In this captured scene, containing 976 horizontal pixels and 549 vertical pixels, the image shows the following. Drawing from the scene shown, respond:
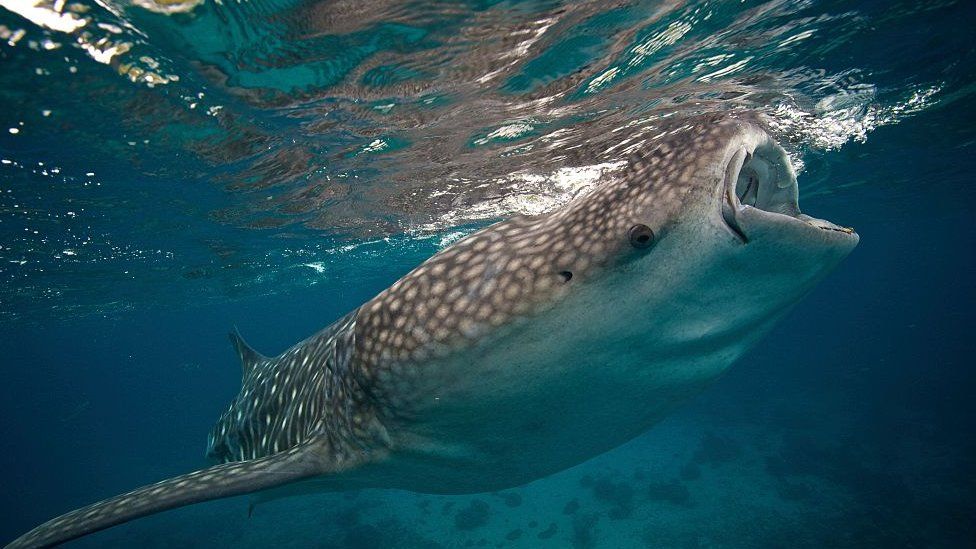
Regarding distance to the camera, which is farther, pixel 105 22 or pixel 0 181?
pixel 0 181

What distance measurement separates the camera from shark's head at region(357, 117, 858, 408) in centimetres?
189

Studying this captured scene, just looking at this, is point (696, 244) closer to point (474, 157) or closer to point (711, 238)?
point (711, 238)

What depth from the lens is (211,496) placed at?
2930 millimetres

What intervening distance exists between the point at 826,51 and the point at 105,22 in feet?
34.4

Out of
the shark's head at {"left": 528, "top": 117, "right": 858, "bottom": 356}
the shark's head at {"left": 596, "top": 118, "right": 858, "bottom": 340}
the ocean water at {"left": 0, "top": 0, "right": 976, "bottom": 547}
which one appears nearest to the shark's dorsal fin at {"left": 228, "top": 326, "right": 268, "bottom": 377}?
the ocean water at {"left": 0, "top": 0, "right": 976, "bottom": 547}

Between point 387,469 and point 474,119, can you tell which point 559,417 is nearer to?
point 387,469

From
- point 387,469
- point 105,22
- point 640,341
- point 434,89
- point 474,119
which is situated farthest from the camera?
point 474,119

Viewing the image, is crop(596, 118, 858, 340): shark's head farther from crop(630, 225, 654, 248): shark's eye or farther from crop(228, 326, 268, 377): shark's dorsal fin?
crop(228, 326, 268, 377): shark's dorsal fin

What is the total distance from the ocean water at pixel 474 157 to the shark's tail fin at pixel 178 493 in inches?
196

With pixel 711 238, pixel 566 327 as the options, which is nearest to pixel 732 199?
pixel 711 238

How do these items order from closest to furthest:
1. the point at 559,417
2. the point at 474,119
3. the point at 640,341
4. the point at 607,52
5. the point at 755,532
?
the point at 640,341 → the point at 559,417 → the point at 607,52 → the point at 474,119 → the point at 755,532

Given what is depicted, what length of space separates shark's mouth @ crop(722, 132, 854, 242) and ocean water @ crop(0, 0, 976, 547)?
4.37 meters

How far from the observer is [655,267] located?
1992 mm

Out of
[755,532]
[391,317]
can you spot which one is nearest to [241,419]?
[391,317]
